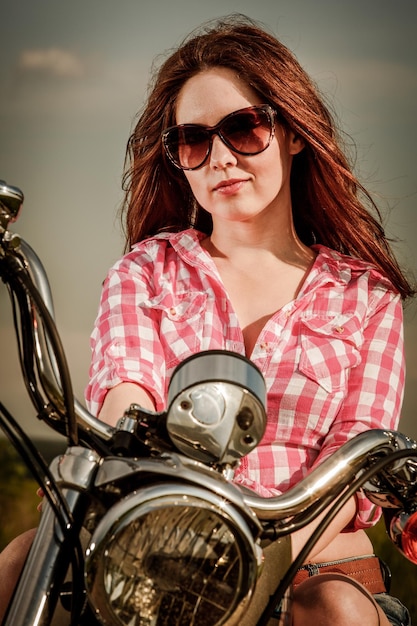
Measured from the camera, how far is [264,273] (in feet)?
6.18

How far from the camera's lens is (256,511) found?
82cm

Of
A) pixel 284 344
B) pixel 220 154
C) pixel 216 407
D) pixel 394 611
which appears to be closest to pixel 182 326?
pixel 284 344

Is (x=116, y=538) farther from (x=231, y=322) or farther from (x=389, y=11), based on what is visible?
(x=389, y=11)

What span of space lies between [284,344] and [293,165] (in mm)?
514

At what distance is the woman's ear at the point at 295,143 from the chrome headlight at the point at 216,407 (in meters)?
1.22

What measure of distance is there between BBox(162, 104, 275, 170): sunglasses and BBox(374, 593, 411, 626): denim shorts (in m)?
0.85

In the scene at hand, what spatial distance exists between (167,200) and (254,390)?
1366mm

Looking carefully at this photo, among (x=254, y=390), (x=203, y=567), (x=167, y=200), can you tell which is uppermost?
(x=167, y=200)

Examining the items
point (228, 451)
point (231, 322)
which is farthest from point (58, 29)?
point (228, 451)

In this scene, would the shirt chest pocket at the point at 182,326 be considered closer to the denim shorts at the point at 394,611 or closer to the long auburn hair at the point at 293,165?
the long auburn hair at the point at 293,165

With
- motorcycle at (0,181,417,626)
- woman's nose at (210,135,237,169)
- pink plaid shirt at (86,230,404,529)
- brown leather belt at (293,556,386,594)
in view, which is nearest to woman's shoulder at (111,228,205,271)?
pink plaid shirt at (86,230,404,529)

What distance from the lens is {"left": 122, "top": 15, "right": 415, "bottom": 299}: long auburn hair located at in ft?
6.15

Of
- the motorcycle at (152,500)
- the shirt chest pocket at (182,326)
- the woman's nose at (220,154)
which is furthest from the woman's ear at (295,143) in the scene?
the motorcycle at (152,500)

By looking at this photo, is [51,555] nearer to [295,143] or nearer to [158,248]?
[158,248]
